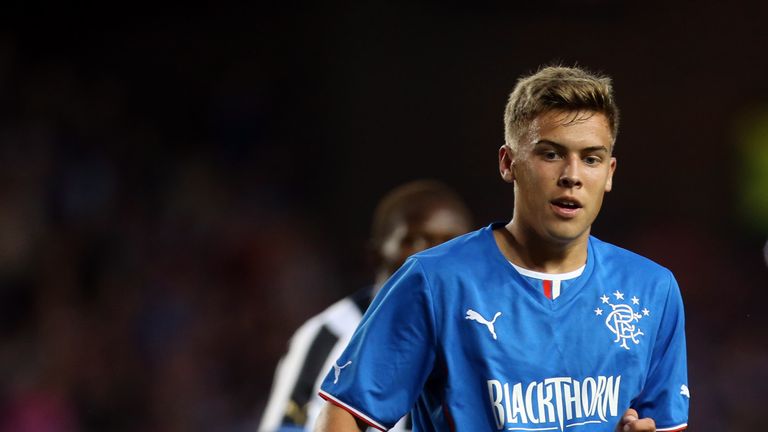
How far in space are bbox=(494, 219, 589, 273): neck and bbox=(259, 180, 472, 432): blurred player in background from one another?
5.39 ft

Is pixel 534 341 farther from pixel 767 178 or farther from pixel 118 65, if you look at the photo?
pixel 767 178

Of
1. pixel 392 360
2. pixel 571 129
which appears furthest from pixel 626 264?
pixel 392 360

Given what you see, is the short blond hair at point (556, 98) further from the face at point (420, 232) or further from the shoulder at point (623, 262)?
the face at point (420, 232)

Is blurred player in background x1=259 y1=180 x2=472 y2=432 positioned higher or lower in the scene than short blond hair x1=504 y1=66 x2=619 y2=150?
lower

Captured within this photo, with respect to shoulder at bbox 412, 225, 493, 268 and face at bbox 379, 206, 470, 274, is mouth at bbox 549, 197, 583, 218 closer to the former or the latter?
shoulder at bbox 412, 225, 493, 268

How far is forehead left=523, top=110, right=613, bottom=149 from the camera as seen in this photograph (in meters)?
2.18

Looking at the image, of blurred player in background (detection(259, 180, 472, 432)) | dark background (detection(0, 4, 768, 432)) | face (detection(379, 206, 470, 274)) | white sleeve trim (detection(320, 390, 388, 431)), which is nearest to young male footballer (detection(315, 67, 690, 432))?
white sleeve trim (detection(320, 390, 388, 431))

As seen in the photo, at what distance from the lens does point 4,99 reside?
6.59 m

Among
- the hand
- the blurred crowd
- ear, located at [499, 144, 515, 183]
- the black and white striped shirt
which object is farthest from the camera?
the blurred crowd

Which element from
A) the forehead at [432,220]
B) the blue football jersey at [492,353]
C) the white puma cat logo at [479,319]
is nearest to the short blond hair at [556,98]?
the blue football jersey at [492,353]

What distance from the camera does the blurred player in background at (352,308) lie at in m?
3.91

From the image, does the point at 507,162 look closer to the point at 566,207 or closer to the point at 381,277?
the point at 566,207

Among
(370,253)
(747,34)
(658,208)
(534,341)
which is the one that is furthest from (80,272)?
(747,34)

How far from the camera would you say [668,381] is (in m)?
2.31
